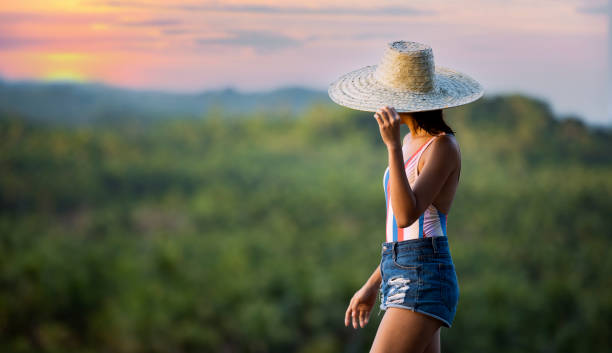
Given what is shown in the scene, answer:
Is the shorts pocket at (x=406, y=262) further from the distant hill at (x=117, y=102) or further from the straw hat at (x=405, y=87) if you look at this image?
the distant hill at (x=117, y=102)

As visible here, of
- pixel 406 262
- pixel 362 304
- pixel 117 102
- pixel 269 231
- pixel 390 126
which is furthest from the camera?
pixel 269 231

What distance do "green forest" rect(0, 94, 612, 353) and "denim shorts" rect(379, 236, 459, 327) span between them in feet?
20.8

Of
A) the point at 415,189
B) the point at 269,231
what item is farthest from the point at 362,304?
the point at 269,231

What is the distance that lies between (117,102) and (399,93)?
9.57 metres

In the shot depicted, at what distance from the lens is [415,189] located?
4.11 feet

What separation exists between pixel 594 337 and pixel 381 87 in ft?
27.4

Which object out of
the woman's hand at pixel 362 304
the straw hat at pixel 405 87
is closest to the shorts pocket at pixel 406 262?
the woman's hand at pixel 362 304

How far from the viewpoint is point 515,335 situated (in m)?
8.45

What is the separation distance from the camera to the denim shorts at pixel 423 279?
1.29 metres

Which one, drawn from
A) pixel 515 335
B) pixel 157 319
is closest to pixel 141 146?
pixel 157 319

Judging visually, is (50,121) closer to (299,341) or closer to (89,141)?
(89,141)

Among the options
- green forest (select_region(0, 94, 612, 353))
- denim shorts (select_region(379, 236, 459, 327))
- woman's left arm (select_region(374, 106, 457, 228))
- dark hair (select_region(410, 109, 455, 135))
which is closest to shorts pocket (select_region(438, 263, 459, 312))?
denim shorts (select_region(379, 236, 459, 327))

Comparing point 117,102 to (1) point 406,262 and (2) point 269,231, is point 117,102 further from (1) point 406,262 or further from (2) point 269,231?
(1) point 406,262

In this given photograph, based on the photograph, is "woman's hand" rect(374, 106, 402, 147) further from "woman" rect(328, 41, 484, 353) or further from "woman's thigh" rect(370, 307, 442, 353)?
"woman's thigh" rect(370, 307, 442, 353)
